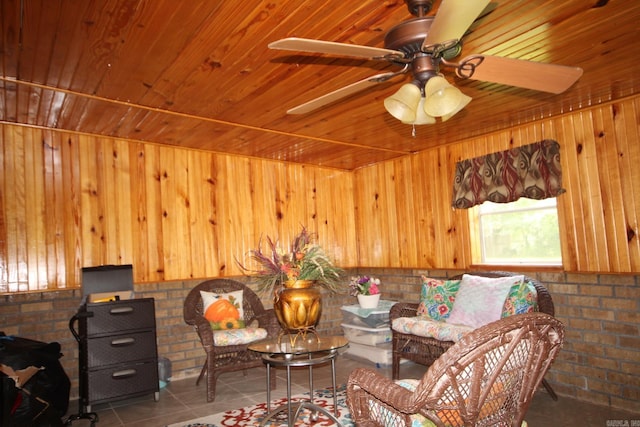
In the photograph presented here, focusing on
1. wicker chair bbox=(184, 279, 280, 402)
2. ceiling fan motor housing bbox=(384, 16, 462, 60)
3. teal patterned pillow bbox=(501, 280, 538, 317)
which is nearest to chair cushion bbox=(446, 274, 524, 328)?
teal patterned pillow bbox=(501, 280, 538, 317)

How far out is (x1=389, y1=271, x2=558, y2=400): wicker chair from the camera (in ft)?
11.3

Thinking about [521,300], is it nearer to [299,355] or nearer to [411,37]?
[299,355]

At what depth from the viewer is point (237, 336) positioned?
3.87 m

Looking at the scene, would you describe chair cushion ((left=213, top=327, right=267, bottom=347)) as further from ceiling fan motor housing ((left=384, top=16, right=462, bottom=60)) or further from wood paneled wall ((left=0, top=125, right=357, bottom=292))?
ceiling fan motor housing ((left=384, top=16, right=462, bottom=60))

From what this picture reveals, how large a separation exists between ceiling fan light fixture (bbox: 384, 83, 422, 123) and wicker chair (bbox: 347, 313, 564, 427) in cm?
93

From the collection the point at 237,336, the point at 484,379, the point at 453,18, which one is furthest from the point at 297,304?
the point at 453,18

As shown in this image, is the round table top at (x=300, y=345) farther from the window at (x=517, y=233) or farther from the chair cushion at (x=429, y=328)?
the window at (x=517, y=233)

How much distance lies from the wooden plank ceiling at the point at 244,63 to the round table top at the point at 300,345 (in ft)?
5.67

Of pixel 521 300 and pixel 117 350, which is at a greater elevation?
pixel 521 300

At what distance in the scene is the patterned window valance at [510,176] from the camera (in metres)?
3.82

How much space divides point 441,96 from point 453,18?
0.39m

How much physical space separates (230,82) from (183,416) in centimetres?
249

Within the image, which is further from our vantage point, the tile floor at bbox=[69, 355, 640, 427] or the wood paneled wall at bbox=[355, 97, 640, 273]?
the wood paneled wall at bbox=[355, 97, 640, 273]

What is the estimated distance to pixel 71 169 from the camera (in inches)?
158
